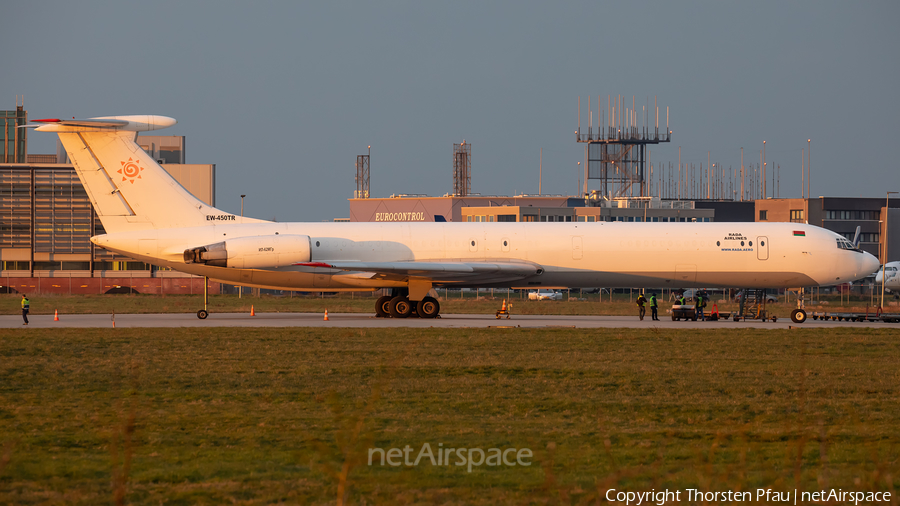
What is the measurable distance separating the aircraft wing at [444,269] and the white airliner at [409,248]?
1.6 inches

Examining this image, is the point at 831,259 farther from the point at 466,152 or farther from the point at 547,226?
the point at 466,152

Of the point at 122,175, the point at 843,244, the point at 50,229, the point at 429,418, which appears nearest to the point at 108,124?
the point at 122,175

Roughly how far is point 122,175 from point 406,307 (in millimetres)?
11315

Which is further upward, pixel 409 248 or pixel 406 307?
pixel 409 248

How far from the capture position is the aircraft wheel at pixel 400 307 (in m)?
32.9

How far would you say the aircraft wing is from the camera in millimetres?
30828

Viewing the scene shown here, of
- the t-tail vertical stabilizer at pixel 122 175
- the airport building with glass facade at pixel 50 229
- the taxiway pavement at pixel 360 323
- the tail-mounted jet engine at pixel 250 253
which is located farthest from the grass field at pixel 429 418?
the airport building with glass facade at pixel 50 229

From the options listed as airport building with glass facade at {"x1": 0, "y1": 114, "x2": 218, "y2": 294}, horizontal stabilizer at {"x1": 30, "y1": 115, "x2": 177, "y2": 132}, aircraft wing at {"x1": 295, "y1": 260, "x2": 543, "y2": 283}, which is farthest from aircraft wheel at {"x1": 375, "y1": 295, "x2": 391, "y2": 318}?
airport building with glass facade at {"x1": 0, "y1": 114, "x2": 218, "y2": 294}

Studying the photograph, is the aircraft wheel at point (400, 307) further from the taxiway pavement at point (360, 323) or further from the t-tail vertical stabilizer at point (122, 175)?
the t-tail vertical stabilizer at point (122, 175)

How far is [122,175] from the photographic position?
3145cm

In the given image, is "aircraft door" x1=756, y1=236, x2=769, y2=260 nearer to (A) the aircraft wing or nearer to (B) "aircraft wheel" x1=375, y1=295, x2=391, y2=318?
(A) the aircraft wing

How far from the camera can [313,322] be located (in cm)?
3102

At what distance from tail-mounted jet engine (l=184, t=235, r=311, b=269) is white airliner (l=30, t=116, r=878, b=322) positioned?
4 centimetres

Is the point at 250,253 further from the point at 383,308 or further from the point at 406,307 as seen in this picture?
the point at 406,307
